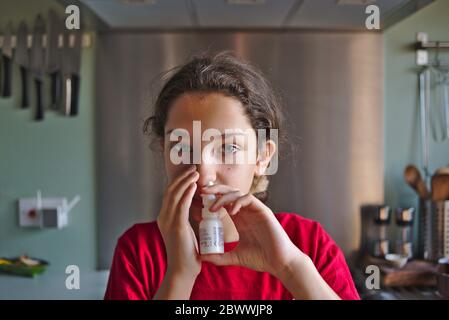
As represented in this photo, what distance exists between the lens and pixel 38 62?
35.8 inches

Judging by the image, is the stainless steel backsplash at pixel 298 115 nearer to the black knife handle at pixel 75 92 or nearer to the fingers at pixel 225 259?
the black knife handle at pixel 75 92

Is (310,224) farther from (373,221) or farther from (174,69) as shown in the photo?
(174,69)

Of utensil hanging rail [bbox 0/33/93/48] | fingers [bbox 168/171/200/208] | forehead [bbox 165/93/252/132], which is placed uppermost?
utensil hanging rail [bbox 0/33/93/48]

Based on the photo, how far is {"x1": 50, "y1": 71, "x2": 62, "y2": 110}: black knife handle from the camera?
2.88 feet

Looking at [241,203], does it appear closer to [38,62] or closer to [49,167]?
[49,167]

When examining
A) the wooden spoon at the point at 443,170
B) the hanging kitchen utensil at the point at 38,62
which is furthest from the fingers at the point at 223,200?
the hanging kitchen utensil at the point at 38,62

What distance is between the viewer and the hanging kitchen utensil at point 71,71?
802 mm

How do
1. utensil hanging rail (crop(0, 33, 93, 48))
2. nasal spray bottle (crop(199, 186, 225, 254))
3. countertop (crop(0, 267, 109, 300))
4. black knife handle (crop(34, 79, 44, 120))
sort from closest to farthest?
nasal spray bottle (crop(199, 186, 225, 254)) → countertop (crop(0, 267, 109, 300)) → utensil hanging rail (crop(0, 33, 93, 48)) → black knife handle (crop(34, 79, 44, 120))

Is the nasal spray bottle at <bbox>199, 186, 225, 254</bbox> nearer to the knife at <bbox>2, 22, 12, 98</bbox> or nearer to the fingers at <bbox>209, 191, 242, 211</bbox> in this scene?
the fingers at <bbox>209, 191, 242, 211</bbox>

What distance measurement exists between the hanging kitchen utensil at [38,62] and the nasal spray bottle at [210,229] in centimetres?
50

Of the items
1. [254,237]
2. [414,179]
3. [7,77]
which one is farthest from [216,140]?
[7,77]

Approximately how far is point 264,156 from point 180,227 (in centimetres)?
16

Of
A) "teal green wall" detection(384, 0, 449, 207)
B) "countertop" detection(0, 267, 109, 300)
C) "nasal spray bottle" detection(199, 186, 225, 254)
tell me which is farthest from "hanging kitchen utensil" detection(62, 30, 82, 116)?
"teal green wall" detection(384, 0, 449, 207)
